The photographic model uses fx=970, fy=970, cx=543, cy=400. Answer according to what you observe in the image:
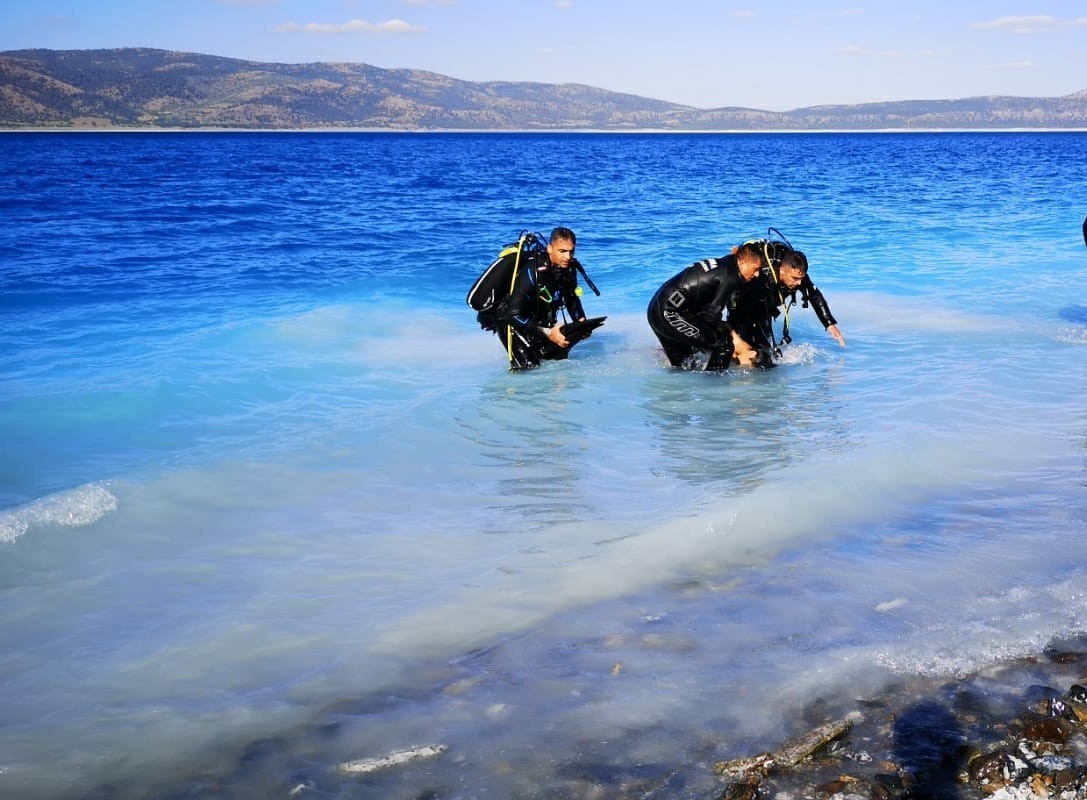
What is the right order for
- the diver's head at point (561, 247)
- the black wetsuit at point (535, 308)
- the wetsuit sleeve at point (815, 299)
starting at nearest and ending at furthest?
the diver's head at point (561, 247) → the wetsuit sleeve at point (815, 299) → the black wetsuit at point (535, 308)

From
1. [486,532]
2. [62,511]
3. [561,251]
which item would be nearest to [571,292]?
[561,251]

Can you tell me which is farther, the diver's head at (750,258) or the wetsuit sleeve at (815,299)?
the wetsuit sleeve at (815,299)

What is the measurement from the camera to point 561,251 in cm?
855

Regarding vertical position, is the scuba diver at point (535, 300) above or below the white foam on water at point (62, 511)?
above

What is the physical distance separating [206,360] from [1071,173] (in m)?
42.4

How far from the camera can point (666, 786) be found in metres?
2.88

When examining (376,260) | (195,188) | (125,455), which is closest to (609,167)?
(195,188)

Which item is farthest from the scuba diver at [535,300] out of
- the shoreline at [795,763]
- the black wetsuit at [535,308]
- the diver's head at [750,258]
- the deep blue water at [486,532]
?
the shoreline at [795,763]

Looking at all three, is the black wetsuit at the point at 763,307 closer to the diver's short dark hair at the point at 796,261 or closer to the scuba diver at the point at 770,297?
the scuba diver at the point at 770,297

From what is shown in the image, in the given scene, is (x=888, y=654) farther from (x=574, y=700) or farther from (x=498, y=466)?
(x=498, y=466)

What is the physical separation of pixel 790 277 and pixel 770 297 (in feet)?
1.88

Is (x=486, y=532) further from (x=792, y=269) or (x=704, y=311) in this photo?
(x=704, y=311)

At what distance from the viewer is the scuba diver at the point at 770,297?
8.23 meters

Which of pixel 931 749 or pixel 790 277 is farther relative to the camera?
pixel 790 277
